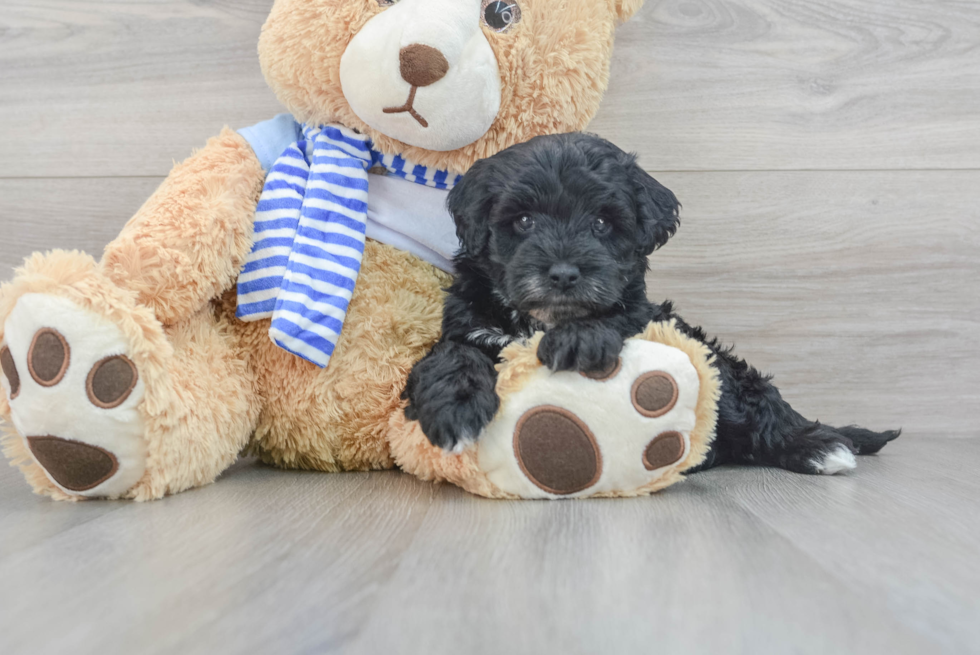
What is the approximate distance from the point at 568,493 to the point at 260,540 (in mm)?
446

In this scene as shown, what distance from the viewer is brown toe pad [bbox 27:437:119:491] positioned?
1.03 m

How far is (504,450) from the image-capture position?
1.06m

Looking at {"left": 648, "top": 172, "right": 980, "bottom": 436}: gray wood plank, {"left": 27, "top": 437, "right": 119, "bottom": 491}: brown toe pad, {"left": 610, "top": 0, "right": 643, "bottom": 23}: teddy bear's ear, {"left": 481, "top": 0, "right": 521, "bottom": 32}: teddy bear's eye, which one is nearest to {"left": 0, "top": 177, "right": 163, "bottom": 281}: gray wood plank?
{"left": 27, "top": 437, "right": 119, "bottom": 491}: brown toe pad

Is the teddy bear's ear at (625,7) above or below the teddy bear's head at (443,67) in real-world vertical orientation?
above

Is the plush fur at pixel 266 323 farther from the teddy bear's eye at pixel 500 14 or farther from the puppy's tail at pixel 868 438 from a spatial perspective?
the puppy's tail at pixel 868 438

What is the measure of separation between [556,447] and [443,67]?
24.7 inches

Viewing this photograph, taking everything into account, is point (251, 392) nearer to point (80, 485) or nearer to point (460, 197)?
point (80, 485)

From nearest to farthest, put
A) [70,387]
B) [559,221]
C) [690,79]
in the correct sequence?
1. [70,387]
2. [559,221]
3. [690,79]

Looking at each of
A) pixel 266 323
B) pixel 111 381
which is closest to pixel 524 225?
pixel 266 323

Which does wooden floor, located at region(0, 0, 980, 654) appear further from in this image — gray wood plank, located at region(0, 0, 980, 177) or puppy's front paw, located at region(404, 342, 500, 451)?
puppy's front paw, located at region(404, 342, 500, 451)

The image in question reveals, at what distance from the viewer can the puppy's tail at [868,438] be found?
61.0 inches

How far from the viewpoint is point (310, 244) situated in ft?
4.00

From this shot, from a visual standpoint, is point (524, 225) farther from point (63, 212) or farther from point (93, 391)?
point (63, 212)

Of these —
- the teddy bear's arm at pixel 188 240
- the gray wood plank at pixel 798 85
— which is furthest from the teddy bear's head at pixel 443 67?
the gray wood plank at pixel 798 85
